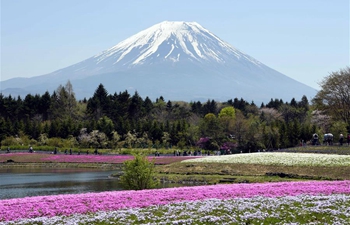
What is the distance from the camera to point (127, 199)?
79.0ft

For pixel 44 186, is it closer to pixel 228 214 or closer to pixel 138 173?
pixel 138 173

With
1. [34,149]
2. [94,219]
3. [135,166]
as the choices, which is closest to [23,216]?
[94,219]

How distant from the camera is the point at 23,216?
20.4 m

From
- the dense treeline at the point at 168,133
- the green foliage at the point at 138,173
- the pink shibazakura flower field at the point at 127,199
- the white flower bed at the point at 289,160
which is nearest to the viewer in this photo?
the pink shibazakura flower field at the point at 127,199

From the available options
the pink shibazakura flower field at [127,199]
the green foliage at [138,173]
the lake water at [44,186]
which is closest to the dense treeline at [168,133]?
the lake water at [44,186]

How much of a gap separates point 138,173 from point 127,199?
8.19 metres

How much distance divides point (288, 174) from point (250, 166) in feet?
19.3

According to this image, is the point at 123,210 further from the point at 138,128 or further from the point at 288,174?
the point at 138,128

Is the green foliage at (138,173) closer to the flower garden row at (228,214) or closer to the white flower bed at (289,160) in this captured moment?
the flower garden row at (228,214)

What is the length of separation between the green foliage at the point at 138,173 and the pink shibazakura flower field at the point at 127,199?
5.51 m

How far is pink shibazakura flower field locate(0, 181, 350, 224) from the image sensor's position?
21.2 meters

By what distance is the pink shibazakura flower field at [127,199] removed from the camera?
21.2 m

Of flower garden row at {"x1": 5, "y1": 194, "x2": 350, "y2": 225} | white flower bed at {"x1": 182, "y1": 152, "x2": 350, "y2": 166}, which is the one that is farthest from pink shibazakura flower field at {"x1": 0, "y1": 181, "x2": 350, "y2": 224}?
white flower bed at {"x1": 182, "y1": 152, "x2": 350, "y2": 166}

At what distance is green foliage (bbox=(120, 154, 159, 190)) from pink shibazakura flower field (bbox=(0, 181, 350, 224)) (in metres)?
5.51
